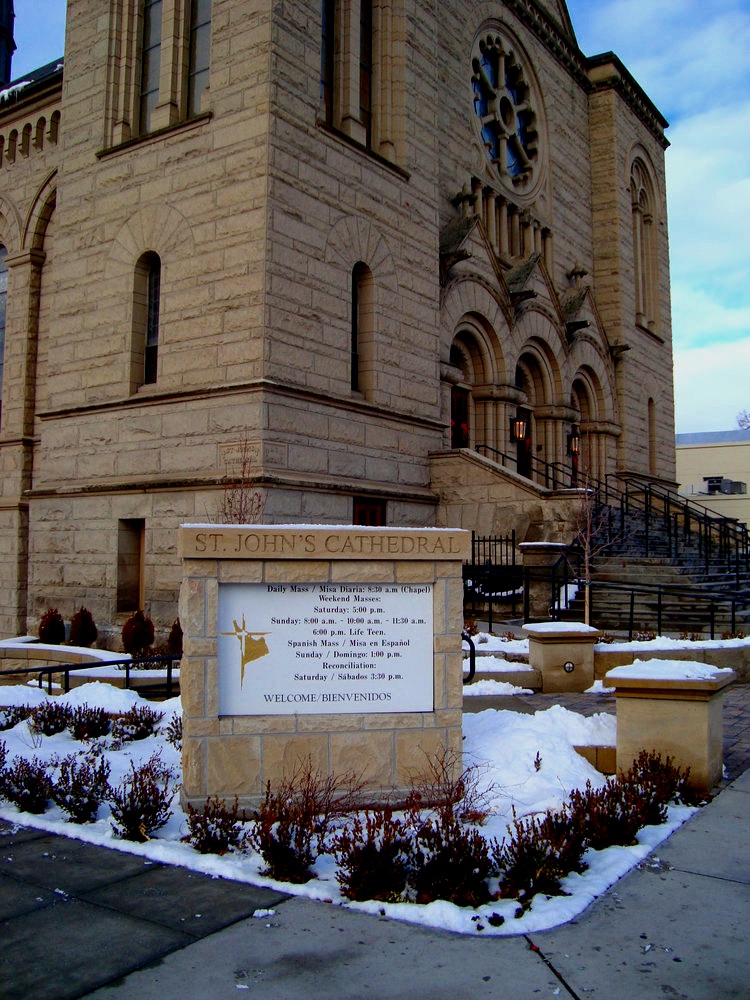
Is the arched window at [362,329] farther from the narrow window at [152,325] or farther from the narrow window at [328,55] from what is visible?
A: the narrow window at [152,325]

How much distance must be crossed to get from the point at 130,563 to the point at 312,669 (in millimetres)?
12190

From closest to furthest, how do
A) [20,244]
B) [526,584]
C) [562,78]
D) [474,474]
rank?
1. [526,584]
2. [474,474]
3. [20,244]
4. [562,78]

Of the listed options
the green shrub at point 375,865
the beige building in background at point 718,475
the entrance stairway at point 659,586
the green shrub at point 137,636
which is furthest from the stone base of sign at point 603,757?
the beige building in background at point 718,475

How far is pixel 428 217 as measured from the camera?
2000 centimetres

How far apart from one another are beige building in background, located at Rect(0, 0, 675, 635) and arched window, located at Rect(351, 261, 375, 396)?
47 millimetres

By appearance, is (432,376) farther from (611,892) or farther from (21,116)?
(611,892)

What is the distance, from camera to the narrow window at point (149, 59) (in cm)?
1869

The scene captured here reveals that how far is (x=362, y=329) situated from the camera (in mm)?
18203

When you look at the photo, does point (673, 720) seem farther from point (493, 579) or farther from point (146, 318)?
point (146, 318)

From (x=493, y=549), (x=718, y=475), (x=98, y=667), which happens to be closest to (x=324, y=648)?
(x=98, y=667)

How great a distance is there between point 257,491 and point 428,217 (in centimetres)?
871

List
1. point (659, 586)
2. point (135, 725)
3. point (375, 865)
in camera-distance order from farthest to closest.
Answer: point (659, 586)
point (135, 725)
point (375, 865)

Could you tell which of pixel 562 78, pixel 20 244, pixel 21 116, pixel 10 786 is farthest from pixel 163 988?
pixel 562 78

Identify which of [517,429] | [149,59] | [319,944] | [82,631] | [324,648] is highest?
[149,59]
